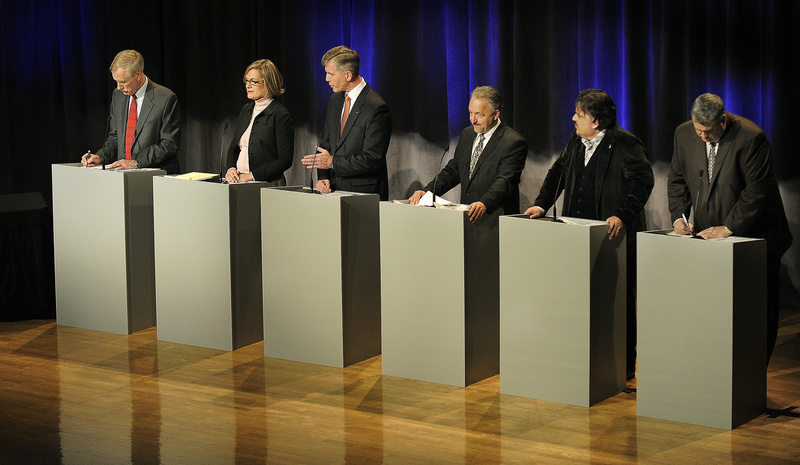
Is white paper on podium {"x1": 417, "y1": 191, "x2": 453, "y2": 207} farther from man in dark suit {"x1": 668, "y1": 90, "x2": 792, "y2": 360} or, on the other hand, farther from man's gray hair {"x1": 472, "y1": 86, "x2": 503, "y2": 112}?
man in dark suit {"x1": 668, "y1": 90, "x2": 792, "y2": 360}

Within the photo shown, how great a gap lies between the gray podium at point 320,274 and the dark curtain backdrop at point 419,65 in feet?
3.96

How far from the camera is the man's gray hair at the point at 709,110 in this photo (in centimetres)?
426

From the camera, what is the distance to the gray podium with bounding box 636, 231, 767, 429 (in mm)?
4016

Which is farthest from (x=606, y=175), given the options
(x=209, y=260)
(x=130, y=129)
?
(x=130, y=129)

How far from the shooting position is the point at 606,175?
15.1 ft

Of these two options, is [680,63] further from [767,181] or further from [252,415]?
[252,415]

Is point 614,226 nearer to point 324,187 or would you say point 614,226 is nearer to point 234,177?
point 324,187

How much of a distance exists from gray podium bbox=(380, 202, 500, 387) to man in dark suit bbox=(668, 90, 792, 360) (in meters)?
0.93

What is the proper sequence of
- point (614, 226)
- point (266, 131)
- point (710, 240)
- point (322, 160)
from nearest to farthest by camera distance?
point (710, 240)
point (614, 226)
point (322, 160)
point (266, 131)

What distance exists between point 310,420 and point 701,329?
5.40 feet

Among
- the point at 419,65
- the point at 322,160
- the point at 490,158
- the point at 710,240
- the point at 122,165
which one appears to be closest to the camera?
the point at 710,240

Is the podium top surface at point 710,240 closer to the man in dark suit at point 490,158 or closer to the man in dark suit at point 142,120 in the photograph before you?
the man in dark suit at point 490,158

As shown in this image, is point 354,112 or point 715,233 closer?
point 715,233

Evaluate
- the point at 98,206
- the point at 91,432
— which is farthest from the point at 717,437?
the point at 98,206
